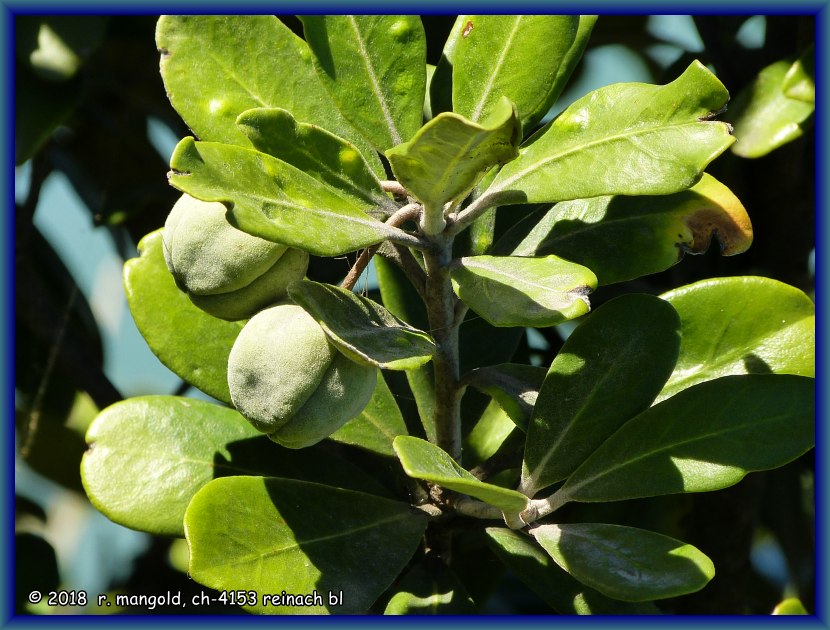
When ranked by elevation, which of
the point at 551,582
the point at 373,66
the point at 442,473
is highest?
the point at 373,66

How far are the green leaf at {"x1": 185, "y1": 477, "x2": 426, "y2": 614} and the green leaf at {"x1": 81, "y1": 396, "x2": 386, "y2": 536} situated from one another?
0.11 m

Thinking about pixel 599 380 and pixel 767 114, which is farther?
pixel 767 114

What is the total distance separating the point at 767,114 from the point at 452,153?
2.27ft

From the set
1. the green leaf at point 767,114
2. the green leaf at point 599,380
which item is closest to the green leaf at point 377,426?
the green leaf at point 599,380

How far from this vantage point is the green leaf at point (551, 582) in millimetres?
1044

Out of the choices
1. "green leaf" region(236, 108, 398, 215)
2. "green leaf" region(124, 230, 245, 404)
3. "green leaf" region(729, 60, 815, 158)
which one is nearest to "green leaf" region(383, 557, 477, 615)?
"green leaf" region(124, 230, 245, 404)

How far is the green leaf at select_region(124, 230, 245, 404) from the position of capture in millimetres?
1106

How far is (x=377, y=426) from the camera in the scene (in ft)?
3.69

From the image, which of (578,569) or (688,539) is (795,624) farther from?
(688,539)

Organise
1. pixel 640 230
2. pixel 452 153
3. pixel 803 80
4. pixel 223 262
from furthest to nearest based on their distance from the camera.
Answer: pixel 803 80 → pixel 640 230 → pixel 223 262 → pixel 452 153

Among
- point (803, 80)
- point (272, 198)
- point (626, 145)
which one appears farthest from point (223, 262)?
point (803, 80)

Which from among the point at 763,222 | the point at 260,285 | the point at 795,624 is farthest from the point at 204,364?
the point at 763,222

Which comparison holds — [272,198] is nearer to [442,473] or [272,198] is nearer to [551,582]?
[442,473]

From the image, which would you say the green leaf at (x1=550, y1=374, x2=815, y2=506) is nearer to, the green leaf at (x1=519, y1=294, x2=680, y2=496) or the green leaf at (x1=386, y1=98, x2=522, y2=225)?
the green leaf at (x1=519, y1=294, x2=680, y2=496)
